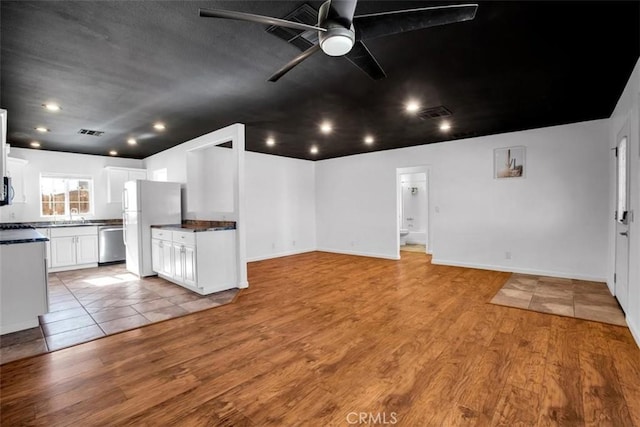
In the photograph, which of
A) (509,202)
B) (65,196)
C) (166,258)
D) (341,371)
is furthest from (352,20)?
(65,196)

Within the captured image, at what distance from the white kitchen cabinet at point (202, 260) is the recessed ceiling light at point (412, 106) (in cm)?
311

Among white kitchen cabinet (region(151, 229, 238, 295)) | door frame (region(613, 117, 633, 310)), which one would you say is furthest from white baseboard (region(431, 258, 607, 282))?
white kitchen cabinet (region(151, 229, 238, 295))

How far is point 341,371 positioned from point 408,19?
238cm

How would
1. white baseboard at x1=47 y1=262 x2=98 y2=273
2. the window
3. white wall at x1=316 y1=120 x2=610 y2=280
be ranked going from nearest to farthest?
white wall at x1=316 y1=120 x2=610 y2=280 → white baseboard at x1=47 y1=262 x2=98 y2=273 → the window

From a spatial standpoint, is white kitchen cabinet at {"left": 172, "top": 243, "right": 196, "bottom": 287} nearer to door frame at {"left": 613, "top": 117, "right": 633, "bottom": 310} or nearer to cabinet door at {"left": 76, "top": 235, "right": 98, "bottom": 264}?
cabinet door at {"left": 76, "top": 235, "right": 98, "bottom": 264}

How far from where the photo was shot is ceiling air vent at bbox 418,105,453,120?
3983 millimetres

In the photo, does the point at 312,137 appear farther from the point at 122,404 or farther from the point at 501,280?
the point at 122,404

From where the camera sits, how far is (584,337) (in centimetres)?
276

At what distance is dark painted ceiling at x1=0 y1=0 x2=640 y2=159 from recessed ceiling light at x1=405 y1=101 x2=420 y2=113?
10 cm

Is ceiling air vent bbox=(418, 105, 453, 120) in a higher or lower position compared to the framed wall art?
higher

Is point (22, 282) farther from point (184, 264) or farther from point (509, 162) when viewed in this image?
point (509, 162)

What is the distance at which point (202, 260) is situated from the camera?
4.22m

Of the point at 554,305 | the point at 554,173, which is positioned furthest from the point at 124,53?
the point at 554,173

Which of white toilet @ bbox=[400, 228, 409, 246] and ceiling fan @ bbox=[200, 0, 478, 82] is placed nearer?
ceiling fan @ bbox=[200, 0, 478, 82]
